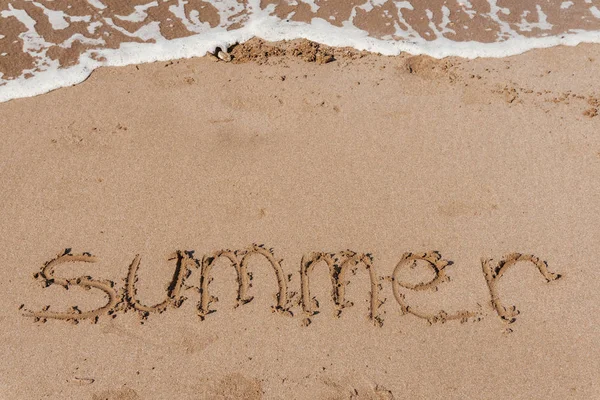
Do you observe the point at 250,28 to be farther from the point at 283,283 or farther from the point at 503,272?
the point at 503,272

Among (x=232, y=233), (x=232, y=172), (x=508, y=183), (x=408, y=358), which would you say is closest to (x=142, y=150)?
(x=232, y=172)

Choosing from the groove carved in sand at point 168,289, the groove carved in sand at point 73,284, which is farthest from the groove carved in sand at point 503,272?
the groove carved in sand at point 73,284

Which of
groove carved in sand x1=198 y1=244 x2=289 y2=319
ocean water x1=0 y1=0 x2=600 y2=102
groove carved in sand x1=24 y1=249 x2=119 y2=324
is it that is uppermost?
ocean water x1=0 y1=0 x2=600 y2=102

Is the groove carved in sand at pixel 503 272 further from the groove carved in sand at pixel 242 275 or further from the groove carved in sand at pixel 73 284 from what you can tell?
the groove carved in sand at pixel 73 284

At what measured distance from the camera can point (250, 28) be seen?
233 inches

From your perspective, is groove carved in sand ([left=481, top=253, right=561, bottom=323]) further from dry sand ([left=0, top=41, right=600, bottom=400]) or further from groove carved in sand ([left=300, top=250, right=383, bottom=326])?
groove carved in sand ([left=300, top=250, right=383, bottom=326])

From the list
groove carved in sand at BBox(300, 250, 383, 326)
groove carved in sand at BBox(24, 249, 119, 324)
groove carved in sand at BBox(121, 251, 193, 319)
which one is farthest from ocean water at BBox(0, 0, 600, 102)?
groove carved in sand at BBox(300, 250, 383, 326)

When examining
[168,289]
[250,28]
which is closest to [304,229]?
[168,289]

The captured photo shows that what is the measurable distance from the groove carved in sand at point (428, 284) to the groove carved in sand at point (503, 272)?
0.23 meters

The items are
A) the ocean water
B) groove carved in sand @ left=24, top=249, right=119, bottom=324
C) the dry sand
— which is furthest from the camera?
the ocean water

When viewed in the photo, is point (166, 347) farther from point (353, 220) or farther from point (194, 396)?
point (353, 220)

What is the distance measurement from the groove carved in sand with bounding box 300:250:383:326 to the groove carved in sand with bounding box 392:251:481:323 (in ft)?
0.61

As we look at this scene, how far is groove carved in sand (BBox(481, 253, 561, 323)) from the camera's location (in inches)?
158

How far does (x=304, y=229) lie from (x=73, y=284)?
85.8 inches
